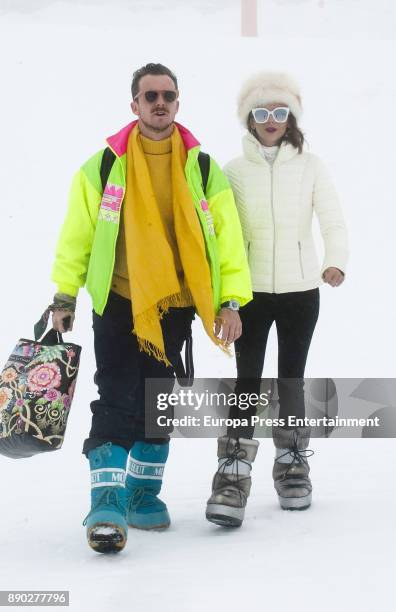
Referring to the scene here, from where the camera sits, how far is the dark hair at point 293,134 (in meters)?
3.65

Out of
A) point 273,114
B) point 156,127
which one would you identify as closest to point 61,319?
point 156,127

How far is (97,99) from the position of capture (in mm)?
9164

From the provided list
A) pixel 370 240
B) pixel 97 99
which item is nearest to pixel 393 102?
pixel 370 240

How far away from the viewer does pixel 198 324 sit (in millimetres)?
6863

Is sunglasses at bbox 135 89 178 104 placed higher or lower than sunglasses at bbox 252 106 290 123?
lower

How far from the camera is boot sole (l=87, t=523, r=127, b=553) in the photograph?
298 cm

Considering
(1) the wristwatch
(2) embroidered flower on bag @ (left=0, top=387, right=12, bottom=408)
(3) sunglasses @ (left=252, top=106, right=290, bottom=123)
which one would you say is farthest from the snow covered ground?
(3) sunglasses @ (left=252, top=106, right=290, bottom=123)

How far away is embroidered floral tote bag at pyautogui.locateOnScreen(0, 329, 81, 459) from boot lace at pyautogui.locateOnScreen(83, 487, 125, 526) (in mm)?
221

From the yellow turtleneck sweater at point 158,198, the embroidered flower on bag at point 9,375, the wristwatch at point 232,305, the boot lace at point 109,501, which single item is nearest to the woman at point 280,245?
the wristwatch at point 232,305

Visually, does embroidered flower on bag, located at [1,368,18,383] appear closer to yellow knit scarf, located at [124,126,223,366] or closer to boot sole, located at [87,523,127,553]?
yellow knit scarf, located at [124,126,223,366]

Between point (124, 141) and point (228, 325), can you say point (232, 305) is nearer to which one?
point (228, 325)

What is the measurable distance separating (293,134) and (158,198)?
0.66m

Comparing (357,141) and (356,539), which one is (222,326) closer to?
(356,539)

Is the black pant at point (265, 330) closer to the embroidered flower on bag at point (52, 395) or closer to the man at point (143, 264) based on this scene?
the man at point (143, 264)
